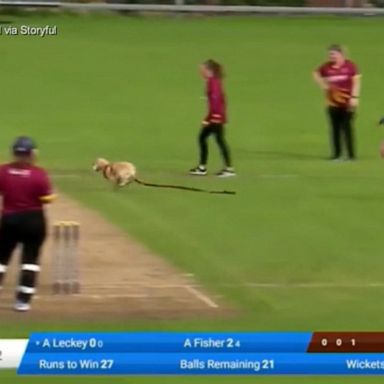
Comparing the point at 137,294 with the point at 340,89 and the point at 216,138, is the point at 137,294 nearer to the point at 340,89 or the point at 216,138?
the point at 216,138

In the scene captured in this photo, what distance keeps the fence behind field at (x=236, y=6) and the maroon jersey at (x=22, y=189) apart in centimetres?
3362

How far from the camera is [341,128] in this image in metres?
25.5

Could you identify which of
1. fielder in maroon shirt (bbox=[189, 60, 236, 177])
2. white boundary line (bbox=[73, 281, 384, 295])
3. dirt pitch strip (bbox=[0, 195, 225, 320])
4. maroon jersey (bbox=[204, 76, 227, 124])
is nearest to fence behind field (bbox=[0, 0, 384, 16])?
fielder in maroon shirt (bbox=[189, 60, 236, 177])

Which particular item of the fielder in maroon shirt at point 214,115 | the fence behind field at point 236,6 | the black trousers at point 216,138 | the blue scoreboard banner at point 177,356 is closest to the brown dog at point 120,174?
the black trousers at point 216,138

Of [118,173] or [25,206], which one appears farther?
[118,173]

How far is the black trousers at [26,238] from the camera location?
13.8 metres

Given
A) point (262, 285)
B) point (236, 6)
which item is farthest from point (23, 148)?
point (236, 6)

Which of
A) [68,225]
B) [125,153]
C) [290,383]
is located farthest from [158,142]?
[290,383]

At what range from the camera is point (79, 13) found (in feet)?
157

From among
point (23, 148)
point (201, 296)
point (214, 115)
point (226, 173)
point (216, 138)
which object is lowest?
point (201, 296)

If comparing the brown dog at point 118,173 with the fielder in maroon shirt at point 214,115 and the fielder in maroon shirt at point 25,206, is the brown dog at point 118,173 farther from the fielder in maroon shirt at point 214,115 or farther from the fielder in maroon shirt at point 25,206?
the fielder in maroon shirt at point 25,206

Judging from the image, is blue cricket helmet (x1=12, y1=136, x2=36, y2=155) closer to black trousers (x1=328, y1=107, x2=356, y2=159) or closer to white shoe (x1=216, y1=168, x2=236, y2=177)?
white shoe (x1=216, y1=168, x2=236, y2=177)

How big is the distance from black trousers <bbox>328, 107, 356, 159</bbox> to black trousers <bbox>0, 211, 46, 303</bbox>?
39.6 ft

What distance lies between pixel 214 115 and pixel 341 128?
329cm
